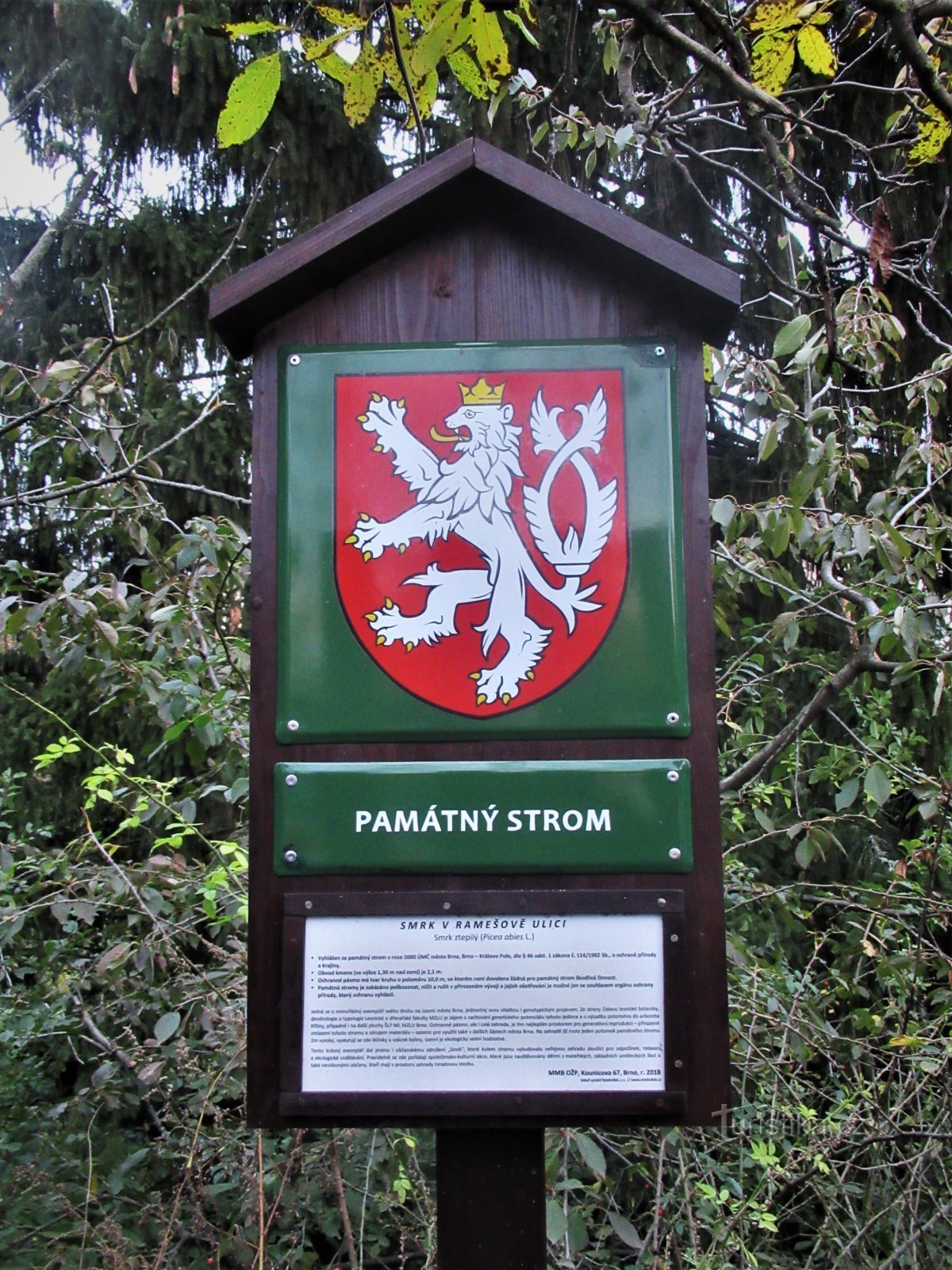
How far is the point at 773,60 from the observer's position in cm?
206

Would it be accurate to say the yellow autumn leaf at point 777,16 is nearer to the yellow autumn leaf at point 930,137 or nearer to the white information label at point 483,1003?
the yellow autumn leaf at point 930,137

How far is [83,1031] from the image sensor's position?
3414 millimetres

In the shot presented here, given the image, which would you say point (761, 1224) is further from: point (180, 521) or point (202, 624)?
point (180, 521)

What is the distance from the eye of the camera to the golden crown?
1700mm

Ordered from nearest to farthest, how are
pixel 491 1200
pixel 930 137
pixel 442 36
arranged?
pixel 442 36, pixel 491 1200, pixel 930 137

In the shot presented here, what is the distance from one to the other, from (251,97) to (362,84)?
330 mm

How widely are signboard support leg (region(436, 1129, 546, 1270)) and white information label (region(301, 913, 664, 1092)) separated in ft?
0.47

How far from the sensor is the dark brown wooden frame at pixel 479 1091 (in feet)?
5.09

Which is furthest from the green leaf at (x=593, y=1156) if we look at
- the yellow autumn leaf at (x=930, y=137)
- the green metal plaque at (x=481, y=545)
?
the yellow autumn leaf at (x=930, y=137)

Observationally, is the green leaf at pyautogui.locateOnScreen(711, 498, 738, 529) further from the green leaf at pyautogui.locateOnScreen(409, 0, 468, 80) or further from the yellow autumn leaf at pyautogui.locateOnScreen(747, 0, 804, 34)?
the green leaf at pyautogui.locateOnScreen(409, 0, 468, 80)

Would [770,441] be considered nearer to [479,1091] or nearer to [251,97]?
[251,97]

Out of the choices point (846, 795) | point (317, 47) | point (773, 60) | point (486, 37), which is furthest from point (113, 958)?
point (773, 60)

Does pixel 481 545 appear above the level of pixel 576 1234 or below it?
above

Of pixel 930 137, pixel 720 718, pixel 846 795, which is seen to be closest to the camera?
pixel 930 137
